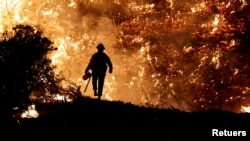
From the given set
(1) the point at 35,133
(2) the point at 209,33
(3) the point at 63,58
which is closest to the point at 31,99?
(1) the point at 35,133

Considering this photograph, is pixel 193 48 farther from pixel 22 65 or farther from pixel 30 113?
pixel 22 65

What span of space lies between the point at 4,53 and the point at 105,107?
3445 millimetres

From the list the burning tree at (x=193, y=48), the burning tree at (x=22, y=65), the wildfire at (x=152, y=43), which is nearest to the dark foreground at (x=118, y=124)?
the burning tree at (x=22, y=65)

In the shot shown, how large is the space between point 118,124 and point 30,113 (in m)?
3.35

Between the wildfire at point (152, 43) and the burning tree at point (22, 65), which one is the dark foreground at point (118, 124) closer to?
the burning tree at point (22, 65)

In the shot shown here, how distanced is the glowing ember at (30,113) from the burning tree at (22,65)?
1.24 feet

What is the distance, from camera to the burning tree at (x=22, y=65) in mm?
11766

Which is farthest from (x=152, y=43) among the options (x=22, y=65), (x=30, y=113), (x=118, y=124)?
(x=118, y=124)

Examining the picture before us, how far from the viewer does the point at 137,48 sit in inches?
1143

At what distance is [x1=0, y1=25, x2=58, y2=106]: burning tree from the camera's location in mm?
11766

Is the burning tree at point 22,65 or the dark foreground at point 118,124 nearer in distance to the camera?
the dark foreground at point 118,124

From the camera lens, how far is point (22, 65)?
1205 centimetres

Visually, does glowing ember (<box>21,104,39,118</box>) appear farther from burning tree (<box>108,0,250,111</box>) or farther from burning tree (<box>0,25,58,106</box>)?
burning tree (<box>108,0,250,111</box>)

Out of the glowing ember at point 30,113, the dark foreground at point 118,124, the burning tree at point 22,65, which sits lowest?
the dark foreground at point 118,124
